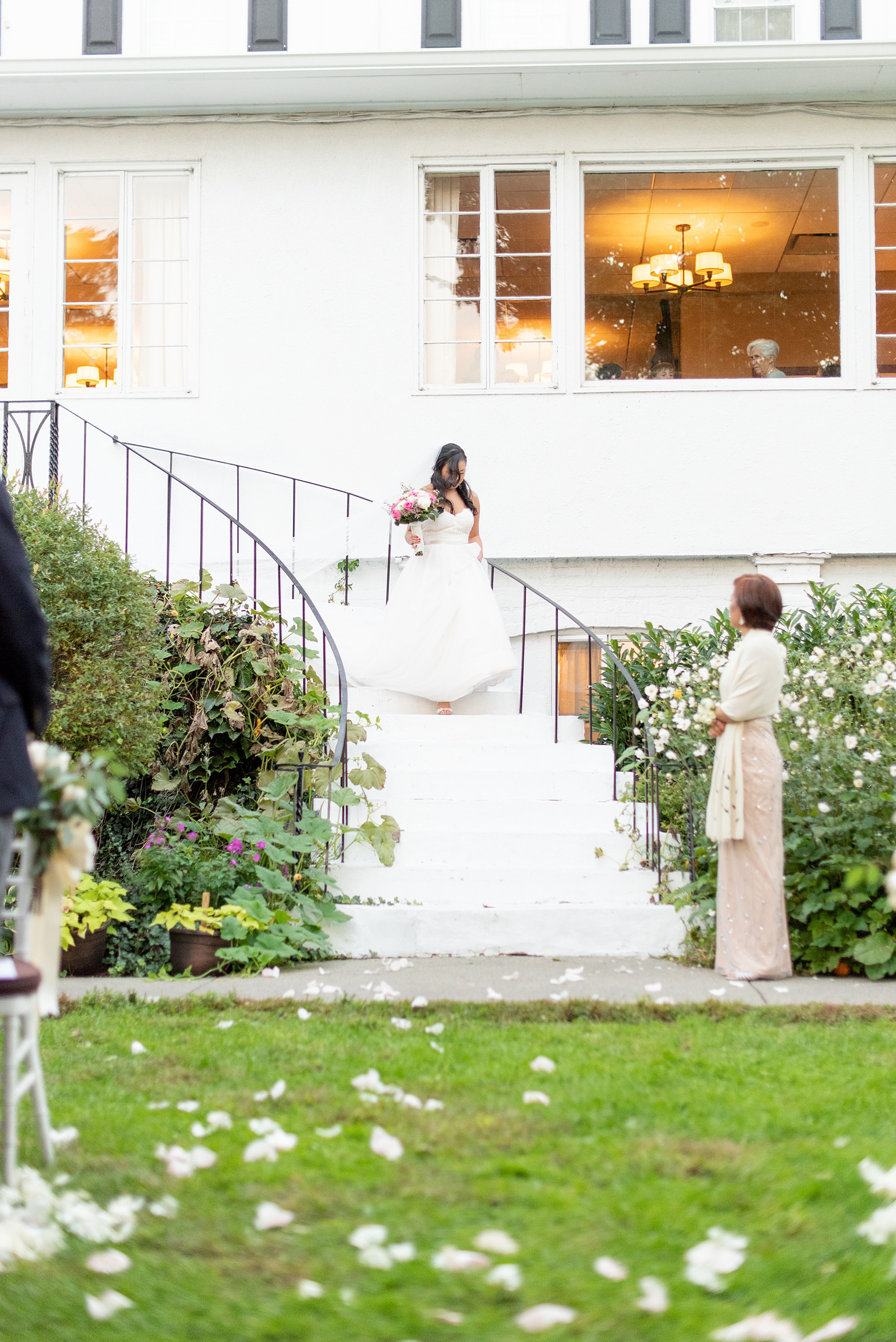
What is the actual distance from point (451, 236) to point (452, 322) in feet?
2.28

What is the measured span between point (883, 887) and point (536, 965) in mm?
1639

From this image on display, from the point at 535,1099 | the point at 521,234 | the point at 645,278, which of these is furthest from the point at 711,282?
the point at 535,1099

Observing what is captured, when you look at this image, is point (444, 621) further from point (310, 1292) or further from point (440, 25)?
point (310, 1292)

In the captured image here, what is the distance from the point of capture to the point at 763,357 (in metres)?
9.68

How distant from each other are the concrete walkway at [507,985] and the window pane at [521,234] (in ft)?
20.5

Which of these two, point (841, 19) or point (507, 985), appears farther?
point (841, 19)

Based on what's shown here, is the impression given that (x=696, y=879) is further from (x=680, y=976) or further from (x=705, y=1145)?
(x=705, y=1145)

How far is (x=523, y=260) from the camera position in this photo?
9695 millimetres

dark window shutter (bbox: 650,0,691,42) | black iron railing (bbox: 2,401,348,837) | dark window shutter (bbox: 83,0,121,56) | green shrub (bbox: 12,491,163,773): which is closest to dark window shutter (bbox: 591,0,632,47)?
dark window shutter (bbox: 650,0,691,42)

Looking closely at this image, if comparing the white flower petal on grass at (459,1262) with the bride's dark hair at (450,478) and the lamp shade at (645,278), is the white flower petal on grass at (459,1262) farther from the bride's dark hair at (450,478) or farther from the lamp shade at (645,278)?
the lamp shade at (645,278)

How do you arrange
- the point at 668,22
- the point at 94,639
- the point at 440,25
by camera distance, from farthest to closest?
the point at 440,25 → the point at 668,22 → the point at 94,639

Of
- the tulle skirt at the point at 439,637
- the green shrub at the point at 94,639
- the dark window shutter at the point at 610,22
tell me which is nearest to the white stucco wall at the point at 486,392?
the dark window shutter at the point at 610,22

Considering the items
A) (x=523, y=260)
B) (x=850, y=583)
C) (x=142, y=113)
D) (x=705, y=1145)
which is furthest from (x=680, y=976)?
(x=142, y=113)

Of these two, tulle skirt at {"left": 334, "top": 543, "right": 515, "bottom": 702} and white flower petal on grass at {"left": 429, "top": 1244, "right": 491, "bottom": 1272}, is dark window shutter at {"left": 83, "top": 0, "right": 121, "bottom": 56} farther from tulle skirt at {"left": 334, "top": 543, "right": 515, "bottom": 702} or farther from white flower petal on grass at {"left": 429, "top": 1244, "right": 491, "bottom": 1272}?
white flower petal on grass at {"left": 429, "top": 1244, "right": 491, "bottom": 1272}
